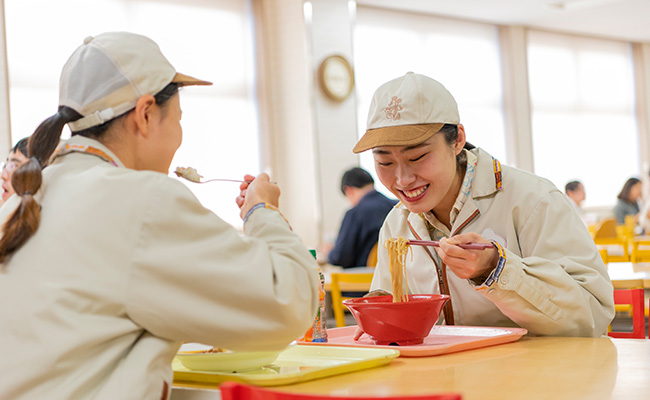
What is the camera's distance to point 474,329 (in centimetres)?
196

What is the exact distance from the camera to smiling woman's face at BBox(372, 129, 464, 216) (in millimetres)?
2102

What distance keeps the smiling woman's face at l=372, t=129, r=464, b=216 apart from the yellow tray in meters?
0.57

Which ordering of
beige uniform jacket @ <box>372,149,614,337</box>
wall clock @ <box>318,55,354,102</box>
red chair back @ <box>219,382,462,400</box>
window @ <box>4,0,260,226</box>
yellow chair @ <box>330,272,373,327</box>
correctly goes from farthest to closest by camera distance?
wall clock @ <box>318,55,354,102</box> → window @ <box>4,0,260,226</box> → yellow chair @ <box>330,272,373,327</box> → beige uniform jacket @ <box>372,149,614,337</box> → red chair back @ <box>219,382,462,400</box>

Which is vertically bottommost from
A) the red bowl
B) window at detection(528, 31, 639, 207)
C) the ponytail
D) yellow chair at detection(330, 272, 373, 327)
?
yellow chair at detection(330, 272, 373, 327)

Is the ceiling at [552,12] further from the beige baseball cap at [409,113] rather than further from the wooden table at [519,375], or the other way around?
the wooden table at [519,375]

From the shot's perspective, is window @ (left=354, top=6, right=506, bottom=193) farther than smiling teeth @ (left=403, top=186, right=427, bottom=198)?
Yes

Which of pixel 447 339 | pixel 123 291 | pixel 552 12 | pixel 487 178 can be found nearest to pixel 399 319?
pixel 447 339

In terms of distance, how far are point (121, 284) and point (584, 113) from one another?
1198 cm

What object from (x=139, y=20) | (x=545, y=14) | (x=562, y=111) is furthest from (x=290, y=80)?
(x=562, y=111)

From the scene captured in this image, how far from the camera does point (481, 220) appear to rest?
2135 millimetres

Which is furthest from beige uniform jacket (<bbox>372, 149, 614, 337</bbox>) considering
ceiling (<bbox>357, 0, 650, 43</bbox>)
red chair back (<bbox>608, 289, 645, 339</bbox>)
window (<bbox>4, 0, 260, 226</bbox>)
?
ceiling (<bbox>357, 0, 650, 43</bbox>)

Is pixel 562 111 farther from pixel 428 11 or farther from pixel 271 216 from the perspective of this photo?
pixel 271 216

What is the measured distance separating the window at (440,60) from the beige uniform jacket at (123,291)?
7397 millimetres

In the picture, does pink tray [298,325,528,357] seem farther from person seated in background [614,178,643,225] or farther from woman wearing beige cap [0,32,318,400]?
person seated in background [614,178,643,225]
